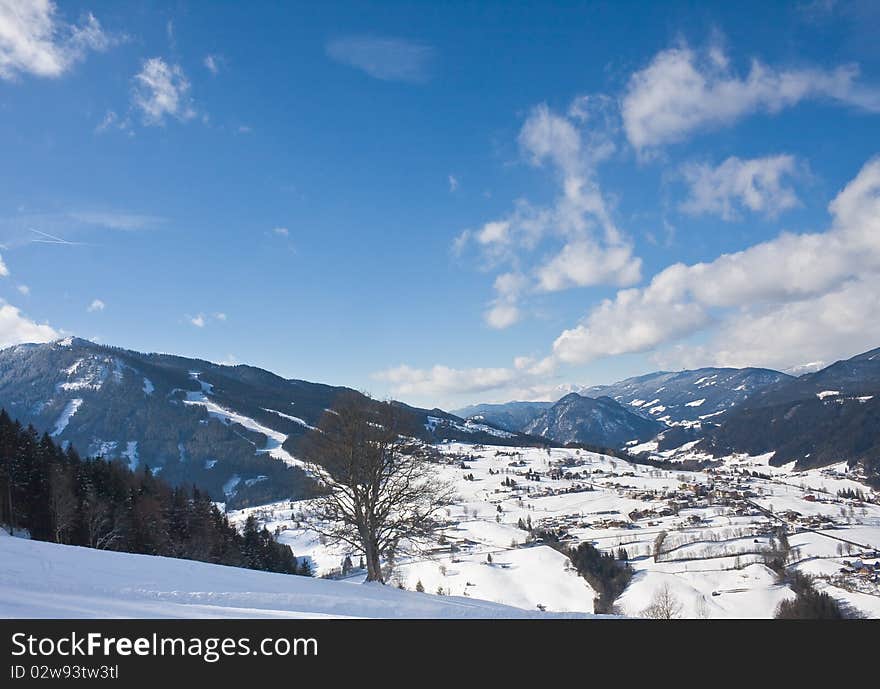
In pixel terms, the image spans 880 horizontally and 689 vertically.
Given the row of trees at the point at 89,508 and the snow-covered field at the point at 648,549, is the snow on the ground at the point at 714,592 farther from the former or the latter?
the row of trees at the point at 89,508

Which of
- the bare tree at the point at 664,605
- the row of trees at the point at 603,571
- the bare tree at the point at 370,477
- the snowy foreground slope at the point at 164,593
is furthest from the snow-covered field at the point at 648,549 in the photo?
the snowy foreground slope at the point at 164,593

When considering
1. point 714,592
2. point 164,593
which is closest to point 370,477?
point 164,593

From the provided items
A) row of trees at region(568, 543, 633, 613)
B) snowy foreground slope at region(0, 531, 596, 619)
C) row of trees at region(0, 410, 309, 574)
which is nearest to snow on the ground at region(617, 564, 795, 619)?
row of trees at region(568, 543, 633, 613)

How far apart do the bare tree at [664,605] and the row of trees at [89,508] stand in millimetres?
50686

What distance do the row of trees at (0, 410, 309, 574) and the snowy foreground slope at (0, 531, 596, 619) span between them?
28.2 m

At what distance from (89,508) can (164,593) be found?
119 feet

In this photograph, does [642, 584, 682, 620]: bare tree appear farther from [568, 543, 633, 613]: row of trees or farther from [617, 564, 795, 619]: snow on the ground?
[568, 543, 633, 613]: row of trees

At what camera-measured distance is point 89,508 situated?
38.5m

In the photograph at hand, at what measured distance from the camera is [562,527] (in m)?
146

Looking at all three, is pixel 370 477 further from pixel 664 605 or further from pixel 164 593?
pixel 664 605

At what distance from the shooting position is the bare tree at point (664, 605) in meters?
62.3
